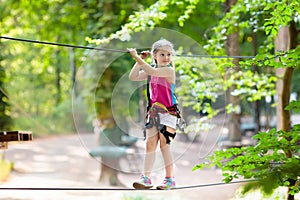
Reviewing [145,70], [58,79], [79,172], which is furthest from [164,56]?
[58,79]

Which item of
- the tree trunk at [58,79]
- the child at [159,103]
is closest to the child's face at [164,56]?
the child at [159,103]

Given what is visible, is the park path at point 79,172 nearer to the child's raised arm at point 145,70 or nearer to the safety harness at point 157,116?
the safety harness at point 157,116

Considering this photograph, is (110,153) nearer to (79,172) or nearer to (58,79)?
(79,172)

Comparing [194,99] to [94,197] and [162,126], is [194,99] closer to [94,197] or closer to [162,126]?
[162,126]

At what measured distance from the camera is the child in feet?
7.02

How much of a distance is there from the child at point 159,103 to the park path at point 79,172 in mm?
121

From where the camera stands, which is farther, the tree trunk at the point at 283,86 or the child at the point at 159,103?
the tree trunk at the point at 283,86

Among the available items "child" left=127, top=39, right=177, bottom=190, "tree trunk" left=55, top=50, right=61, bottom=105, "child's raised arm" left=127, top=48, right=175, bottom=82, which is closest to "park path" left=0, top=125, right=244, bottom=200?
"child" left=127, top=39, right=177, bottom=190

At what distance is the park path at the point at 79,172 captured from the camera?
3.39 metres

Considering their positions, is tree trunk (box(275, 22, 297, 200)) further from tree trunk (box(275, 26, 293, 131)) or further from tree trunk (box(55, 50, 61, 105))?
tree trunk (box(55, 50, 61, 105))

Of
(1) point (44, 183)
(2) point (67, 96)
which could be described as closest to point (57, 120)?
(2) point (67, 96)

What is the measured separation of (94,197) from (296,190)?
3898 millimetres

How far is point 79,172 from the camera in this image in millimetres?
9000

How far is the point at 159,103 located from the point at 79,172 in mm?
Answer: 7125
